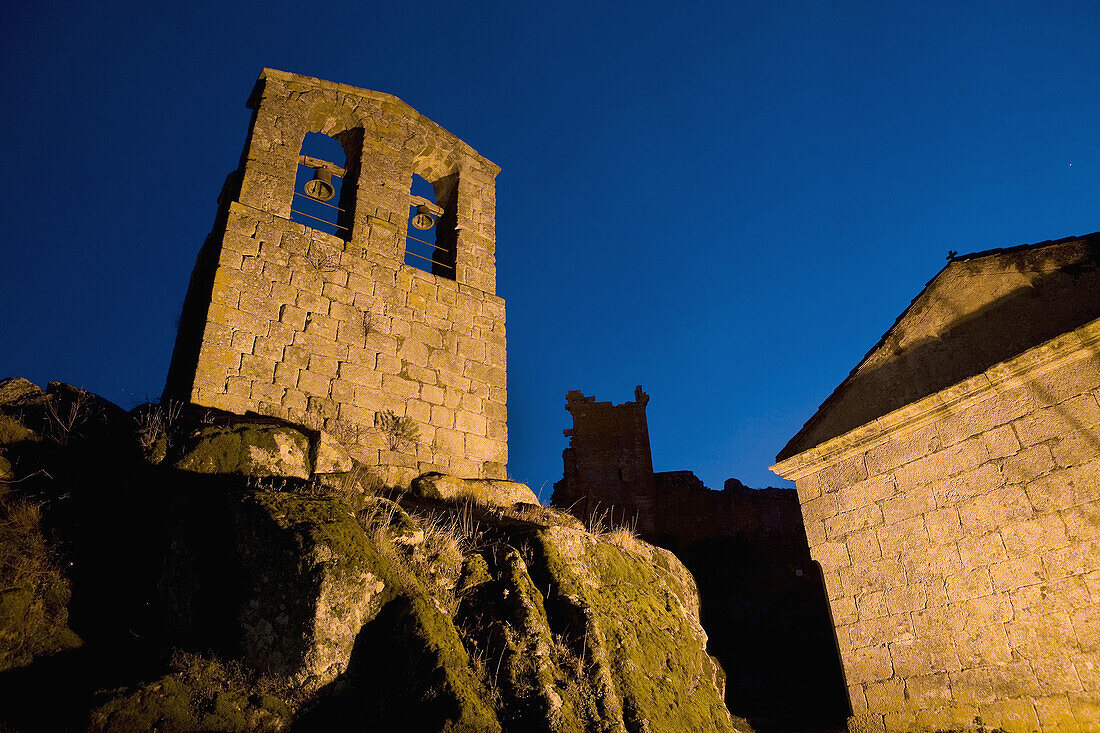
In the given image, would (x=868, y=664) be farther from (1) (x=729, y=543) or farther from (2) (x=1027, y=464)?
(1) (x=729, y=543)

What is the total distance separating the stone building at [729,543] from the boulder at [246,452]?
917 centimetres

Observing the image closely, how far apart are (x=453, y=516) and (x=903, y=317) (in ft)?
18.9

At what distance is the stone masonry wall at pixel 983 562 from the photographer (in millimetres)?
5715

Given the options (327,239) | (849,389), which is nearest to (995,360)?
(849,389)

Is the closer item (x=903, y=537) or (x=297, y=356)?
(x=297, y=356)

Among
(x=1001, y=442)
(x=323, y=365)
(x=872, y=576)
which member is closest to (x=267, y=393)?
(x=323, y=365)

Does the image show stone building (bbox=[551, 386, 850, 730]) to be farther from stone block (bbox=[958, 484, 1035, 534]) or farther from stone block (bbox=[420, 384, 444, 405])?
stone block (bbox=[420, 384, 444, 405])

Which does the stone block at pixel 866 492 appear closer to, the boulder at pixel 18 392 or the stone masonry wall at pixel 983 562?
the stone masonry wall at pixel 983 562

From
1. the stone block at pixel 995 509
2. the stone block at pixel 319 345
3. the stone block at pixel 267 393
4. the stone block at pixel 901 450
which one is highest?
the stone block at pixel 319 345

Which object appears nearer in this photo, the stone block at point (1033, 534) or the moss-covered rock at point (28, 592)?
the moss-covered rock at point (28, 592)

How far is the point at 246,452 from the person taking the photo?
15.2 ft

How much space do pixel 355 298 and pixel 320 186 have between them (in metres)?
1.62

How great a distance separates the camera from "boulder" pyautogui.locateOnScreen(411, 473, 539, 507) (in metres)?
6.39

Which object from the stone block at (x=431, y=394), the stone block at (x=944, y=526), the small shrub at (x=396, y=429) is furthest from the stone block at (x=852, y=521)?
the small shrub at (x=396, y=429)
